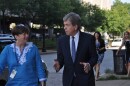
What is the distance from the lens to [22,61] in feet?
19.0

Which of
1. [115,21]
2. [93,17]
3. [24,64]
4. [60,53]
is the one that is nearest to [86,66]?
[60,53]

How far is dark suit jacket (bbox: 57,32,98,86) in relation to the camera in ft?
19.6

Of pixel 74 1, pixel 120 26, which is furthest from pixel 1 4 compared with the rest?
pixel 120 26

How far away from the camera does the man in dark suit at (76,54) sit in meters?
5.95

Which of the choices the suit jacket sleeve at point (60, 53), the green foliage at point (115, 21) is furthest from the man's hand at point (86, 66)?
the green foliage at point (115, 21)

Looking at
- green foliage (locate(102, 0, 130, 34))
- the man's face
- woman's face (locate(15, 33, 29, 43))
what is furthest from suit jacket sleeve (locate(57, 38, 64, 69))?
green foliage (locate(102, 0, 130, 34))

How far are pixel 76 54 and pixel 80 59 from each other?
0.29 feet

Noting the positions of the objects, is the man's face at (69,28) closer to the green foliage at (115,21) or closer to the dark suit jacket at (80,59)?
the dark suit jacket at (80,59)

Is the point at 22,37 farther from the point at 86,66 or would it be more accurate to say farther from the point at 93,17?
the point at 93,17

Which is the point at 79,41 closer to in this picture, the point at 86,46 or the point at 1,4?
the point at 86,46

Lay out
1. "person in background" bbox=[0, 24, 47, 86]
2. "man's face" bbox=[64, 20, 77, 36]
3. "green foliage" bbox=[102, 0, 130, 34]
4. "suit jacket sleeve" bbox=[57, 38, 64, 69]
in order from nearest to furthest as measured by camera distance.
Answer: "person in background" bbox=[0, 24, 47, 86] → "man's face" bbox=[64, 20, 77, 36] → "suit jacket sleeve" bbox=[57, 38, 64, 69] → "green foliage" bbox=[102, 0, 130, 34]

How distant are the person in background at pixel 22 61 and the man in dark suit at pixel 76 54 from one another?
0.31 m

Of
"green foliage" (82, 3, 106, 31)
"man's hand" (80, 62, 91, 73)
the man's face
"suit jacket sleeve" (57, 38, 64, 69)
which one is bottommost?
"green foliage" (82, 3, 106, 31)

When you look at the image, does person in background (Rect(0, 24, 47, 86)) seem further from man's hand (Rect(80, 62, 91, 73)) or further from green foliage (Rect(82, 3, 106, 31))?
green foliage (Rect(82, 3, 106, 31))
